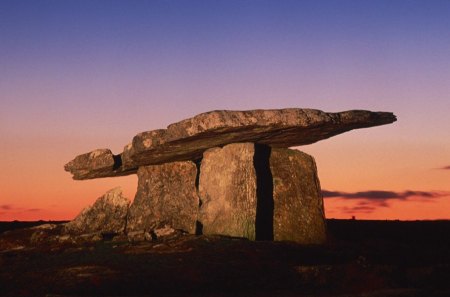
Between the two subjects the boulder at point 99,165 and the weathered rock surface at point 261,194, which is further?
the boulder at point 99,165

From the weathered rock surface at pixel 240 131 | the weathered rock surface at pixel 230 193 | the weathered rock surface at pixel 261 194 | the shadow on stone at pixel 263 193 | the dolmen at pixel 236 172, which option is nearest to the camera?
the weathered rock surface at pixel 240 131

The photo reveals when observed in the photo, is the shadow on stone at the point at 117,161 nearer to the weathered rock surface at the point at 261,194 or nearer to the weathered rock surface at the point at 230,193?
the weathered rock surface at the point at 261,194

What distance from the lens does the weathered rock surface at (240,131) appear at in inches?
394

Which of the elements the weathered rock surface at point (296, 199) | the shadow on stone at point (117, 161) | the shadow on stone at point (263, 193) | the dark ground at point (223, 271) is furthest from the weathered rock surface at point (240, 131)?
the dark ground at point (223, 271)

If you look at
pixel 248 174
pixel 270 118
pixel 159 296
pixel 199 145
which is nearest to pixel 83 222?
pixel 199 145

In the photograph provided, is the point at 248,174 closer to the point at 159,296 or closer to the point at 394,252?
the point at 394,252

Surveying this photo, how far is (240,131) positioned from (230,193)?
1.37 metres

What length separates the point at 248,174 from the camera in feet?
35.9

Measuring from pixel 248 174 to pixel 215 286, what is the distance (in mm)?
4591

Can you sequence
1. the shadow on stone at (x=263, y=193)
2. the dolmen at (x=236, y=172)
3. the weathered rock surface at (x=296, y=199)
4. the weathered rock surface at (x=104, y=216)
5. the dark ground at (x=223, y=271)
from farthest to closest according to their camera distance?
the weathered rock surface at (x=104, y=216)
the weathered rock surface at (x=296, y=199)
the shadow on stone at (x=263, y=193)
the dolmen at (x=236, y=172)
the dark ground at (x=223, y=271)

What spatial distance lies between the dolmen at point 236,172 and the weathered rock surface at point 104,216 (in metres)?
0.21

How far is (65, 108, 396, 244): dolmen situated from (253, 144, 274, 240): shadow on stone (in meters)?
0.02

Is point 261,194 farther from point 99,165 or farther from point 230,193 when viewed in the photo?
point 99,165

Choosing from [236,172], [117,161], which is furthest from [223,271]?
[117,161]
